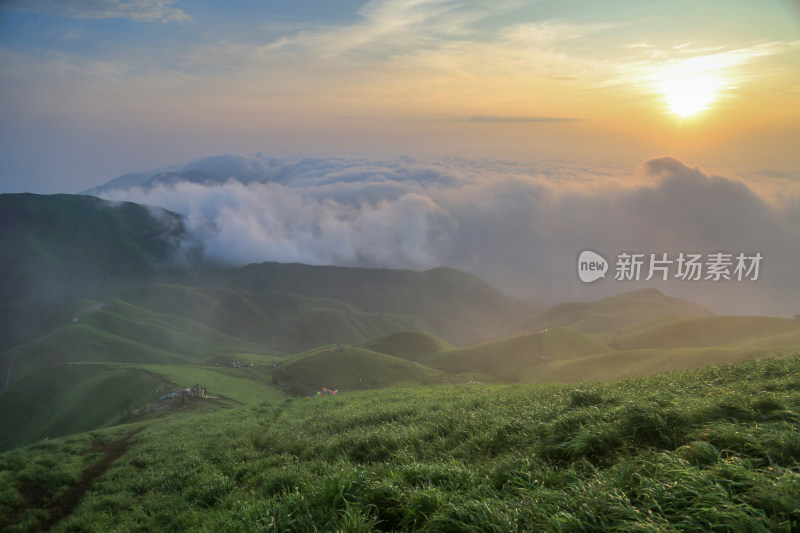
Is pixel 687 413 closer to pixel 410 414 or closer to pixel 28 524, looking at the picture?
pixel 410 414

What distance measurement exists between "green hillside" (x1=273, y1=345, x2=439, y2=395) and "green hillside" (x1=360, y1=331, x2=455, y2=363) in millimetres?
38203

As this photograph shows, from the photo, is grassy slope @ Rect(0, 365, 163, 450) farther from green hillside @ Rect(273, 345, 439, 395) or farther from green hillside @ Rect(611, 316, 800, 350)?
green hillside @ Rect(611, 316, 800, 350)

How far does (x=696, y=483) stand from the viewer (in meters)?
5.87

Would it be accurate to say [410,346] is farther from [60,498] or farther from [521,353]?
[60,498]

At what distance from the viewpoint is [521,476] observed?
794 centimetres

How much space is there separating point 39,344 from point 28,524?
197285mm

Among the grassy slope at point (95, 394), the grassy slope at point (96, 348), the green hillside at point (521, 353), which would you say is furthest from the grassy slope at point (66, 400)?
the green hillside at point (521, 353)

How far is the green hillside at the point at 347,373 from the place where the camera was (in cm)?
10581

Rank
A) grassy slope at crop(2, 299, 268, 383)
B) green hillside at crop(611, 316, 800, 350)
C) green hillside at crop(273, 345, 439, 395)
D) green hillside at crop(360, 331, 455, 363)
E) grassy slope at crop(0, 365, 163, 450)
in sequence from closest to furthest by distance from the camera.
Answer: green hillside at crop(611, 316, 800, 350) → grassy slope at crop(0, 365, 163, 450) → green hillside at crop(273, 345, 439, 395) → grassy slope at crop(2, 299, 268, 383) → green hillside at crop(360, 331, 455, 363)

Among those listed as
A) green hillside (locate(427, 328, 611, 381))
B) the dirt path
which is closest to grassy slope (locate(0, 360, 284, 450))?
the dirt path

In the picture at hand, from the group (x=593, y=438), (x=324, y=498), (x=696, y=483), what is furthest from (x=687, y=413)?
(x=324, y=498)

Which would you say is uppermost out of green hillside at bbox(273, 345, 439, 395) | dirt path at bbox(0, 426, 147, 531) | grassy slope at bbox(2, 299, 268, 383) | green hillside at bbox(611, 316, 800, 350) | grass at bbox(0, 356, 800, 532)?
grass at bbox(0, 356, 800, 532)

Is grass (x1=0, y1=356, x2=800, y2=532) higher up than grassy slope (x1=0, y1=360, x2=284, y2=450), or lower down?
higher up

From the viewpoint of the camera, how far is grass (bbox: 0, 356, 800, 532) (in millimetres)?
5684
